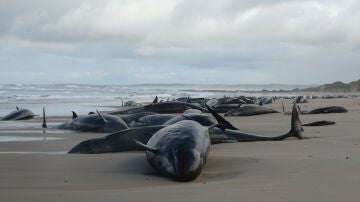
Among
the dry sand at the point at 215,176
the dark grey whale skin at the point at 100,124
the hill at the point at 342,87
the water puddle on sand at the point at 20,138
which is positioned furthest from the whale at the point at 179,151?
the hill at the point at 342,87

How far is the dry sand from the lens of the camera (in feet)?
10.4

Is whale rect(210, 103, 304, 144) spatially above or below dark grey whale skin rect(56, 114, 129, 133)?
above

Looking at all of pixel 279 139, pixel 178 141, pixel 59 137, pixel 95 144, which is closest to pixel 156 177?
pixel 178 141

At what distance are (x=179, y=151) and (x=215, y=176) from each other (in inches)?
15.3

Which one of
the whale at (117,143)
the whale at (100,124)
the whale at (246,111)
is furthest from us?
the whale at (246,111)

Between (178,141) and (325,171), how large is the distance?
1.27 m

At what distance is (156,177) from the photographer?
4.16m

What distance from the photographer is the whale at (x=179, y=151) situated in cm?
391

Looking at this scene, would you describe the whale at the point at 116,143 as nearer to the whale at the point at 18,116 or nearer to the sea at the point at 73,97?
the whale at the point at 18,116

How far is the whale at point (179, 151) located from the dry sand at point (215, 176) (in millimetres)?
90

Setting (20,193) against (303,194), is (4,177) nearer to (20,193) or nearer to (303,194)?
(20,193)

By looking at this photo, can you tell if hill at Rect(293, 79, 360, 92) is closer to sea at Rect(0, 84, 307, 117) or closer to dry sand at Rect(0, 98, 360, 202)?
sea at Rect(0, 84, 307, 117)

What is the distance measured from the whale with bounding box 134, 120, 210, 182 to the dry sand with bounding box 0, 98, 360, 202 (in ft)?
0.29

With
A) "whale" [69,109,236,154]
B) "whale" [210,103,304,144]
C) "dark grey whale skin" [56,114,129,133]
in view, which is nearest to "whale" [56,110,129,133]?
"dark grey whale skin" [56,114,129,133]
